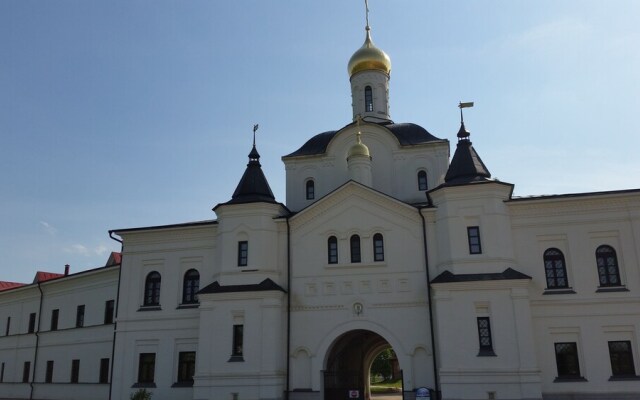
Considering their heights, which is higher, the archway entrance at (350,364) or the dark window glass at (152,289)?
the dark window glass at (152,289)

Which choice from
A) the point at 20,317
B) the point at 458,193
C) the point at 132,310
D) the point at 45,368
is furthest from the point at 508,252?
the point at 20,317

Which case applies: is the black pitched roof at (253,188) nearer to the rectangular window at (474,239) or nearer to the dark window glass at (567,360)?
the rectangular window at (474,239)

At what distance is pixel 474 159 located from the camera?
20609 millimetres

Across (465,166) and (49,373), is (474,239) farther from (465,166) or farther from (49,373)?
(49,373)

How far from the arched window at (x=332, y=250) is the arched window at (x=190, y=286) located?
18.2 feet

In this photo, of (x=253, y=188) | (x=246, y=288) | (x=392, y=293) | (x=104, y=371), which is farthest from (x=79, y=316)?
(x=392, y=293)

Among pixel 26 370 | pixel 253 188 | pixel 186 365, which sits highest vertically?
pixel 253 188

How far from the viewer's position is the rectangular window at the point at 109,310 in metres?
25.8

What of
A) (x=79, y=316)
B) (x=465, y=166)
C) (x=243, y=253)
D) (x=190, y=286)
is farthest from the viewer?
(x=79, y=316)

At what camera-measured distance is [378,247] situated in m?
20.5

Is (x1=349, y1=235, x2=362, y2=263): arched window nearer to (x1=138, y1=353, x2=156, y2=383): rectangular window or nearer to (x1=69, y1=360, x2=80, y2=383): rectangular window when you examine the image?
(x1=138, y1=353, x2=156, y2=383): rectangular window

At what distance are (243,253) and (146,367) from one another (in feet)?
19.7

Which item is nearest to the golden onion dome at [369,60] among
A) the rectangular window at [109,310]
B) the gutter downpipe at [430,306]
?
the gutter downpipe at [430,306]

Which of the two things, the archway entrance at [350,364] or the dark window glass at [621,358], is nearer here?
the dark window glass at [621,358]
